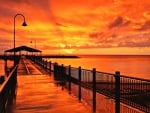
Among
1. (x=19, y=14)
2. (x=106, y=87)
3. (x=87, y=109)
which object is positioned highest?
(x=19, y=14)

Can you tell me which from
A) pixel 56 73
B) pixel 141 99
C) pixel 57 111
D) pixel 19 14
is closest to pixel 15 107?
pixel 57 111

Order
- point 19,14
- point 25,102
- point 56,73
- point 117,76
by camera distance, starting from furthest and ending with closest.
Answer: point 19,14, point 56,73, point 25,102, point 117,76

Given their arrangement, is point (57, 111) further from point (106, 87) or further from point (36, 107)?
point (106, 87)

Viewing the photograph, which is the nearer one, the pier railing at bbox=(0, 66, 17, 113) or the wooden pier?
the pier railing at bbox=(0, 66, 17, 113)

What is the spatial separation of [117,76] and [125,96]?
0.73 m

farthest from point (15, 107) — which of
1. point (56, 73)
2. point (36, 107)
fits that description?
point (56, 73)

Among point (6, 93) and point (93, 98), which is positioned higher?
point (6, 93)

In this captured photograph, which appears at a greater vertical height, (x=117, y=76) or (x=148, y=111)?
(x=117, y=76)

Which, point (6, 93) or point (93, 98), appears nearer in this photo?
point (6, 93)

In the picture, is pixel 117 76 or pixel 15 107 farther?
pixel 15 107

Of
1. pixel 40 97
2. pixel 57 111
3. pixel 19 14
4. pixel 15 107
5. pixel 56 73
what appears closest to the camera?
pixel 57 111

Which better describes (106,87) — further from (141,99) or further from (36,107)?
(141,99)

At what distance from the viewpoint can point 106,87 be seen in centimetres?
1326

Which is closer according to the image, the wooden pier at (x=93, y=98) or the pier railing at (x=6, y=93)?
the pier railing at (x=6, y=93)
